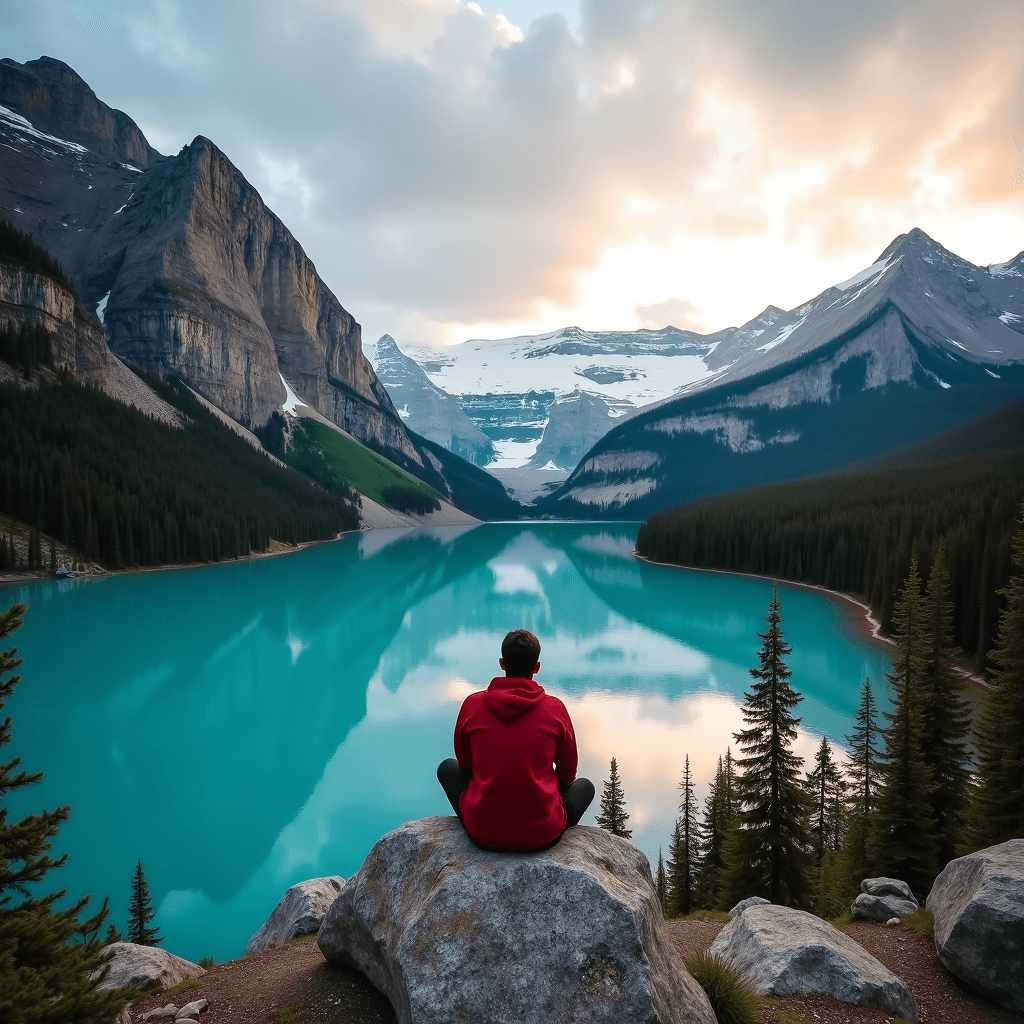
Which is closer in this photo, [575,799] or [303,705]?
[575,799]

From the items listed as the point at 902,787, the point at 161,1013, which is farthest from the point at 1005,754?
the point at 161,1013

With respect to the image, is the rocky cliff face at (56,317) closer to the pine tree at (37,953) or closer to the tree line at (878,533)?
the tree line at (878,533)

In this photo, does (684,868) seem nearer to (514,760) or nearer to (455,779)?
(455,779)

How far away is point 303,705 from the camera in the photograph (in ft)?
111

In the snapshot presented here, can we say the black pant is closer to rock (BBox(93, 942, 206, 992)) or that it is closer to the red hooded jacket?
the red hooded jacket

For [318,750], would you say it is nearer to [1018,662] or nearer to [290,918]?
[290,918]

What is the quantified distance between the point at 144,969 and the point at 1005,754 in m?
14.9

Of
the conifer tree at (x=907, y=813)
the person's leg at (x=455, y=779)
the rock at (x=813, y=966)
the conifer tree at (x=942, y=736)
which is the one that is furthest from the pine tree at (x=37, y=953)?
the conifer tree at (x=942, y=736)

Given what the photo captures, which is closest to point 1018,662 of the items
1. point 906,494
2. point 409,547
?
point 906,494

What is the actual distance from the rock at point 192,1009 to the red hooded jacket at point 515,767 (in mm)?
3596

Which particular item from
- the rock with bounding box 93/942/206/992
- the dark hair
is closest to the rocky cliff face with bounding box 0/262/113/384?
the rock with bounding box 93/942/206/992

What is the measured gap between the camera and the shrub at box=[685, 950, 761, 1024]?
571cm

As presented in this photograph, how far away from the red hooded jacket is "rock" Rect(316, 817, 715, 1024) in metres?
0.22

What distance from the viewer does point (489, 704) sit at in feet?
17.9
